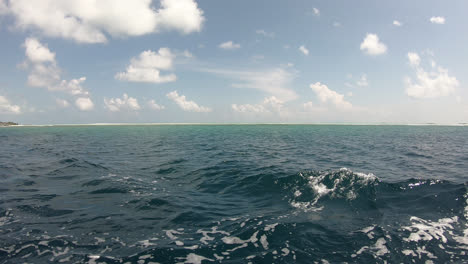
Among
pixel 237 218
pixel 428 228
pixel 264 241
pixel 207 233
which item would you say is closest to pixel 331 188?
pixel 428 228

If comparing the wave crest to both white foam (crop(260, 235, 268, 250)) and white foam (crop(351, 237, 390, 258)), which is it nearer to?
white foam (crop(351, 237, 390, 258))

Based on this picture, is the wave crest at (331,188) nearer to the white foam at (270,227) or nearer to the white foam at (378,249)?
the white foam at (270,227)

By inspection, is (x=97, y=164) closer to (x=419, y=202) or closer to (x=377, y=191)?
(x=377, y=191)

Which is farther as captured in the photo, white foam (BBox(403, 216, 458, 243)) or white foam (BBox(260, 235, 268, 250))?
white foam (BBox(403, 216, 458, 243))

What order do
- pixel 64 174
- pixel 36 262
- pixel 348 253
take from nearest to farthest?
pixel 36 262
pixel 348 253
pixel 64 174

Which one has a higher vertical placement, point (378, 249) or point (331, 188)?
point (331, 188)

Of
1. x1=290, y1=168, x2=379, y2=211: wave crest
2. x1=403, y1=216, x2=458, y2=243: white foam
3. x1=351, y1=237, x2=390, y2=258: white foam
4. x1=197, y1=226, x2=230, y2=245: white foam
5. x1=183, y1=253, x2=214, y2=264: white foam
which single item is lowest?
x1=183, y1=253, x2=214, y2=264: white foam

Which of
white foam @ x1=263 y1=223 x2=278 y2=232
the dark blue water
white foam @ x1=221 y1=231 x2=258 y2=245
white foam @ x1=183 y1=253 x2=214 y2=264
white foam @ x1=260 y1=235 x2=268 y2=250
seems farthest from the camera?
white foam @ x1=263 y1=223 x2=278 y2=232

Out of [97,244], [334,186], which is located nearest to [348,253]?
[334,186]

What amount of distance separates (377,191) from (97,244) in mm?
13827

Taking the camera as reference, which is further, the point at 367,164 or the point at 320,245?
the point at 367,164

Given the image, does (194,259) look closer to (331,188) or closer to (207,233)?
(207,233)

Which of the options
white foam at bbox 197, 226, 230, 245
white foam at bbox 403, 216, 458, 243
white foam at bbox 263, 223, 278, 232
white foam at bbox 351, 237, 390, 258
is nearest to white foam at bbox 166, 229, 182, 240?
white foam at bbox 197, 226, 230, 245

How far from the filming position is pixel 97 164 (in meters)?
21.0
